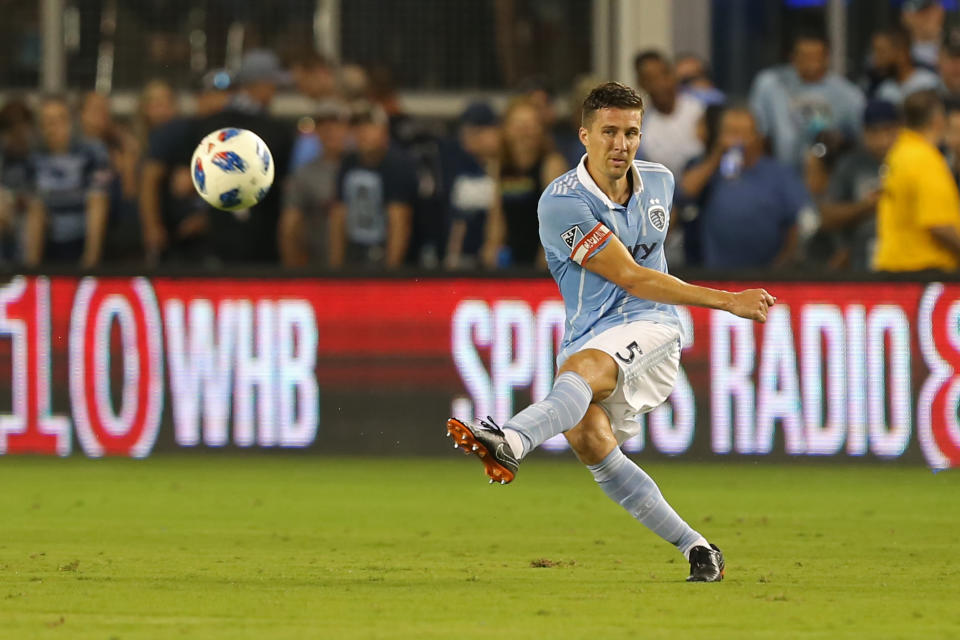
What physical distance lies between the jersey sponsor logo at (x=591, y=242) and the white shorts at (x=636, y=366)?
0.35m

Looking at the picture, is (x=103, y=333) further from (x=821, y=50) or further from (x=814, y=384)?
(x=821, y=50)

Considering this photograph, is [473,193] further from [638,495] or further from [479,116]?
[638,495]

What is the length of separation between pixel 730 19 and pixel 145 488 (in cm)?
921

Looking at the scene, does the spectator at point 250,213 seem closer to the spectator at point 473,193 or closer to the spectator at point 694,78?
the spectator at point 473,193

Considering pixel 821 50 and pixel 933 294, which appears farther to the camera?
pixel 821 50

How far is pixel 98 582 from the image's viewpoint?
7355 mm

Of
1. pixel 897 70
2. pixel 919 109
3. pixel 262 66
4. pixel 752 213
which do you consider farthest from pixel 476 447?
pixel 262 66

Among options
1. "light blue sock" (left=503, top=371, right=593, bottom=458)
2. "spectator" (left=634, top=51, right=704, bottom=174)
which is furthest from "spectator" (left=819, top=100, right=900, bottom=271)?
"light blue sock" (left=503, top=371, right=593, bottom=458)

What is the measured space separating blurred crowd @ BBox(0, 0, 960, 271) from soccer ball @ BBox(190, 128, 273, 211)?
3.30 metres

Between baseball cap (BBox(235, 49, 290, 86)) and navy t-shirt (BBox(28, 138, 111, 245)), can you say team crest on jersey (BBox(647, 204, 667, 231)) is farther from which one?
baseball cap (BBox(235, 49, 290, 86))

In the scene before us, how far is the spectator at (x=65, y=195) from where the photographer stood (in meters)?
14.3

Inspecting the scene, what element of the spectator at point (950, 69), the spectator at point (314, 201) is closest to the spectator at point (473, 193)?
the spectator at point (314, 201)

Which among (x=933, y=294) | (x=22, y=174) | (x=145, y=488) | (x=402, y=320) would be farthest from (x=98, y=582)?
(x=22, y=174)

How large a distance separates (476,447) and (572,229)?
1194mm
